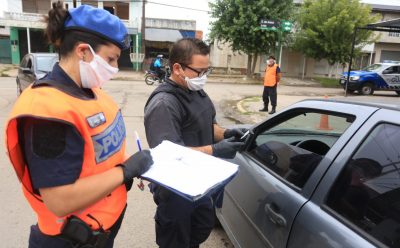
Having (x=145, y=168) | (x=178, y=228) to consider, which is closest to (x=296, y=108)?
(x=178, y=228)

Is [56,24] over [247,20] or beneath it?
beneath

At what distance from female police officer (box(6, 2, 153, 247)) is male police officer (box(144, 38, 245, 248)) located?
0.41 metres

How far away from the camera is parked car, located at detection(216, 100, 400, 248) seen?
1.51 meters

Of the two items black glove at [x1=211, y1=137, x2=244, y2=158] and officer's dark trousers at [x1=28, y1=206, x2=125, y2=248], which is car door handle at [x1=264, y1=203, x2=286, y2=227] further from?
officer's dark trousers at [x1=28, y1=206, x2=125, y2=248]

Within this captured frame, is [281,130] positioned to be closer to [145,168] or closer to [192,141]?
[192,141]

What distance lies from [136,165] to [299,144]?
1.66 meters

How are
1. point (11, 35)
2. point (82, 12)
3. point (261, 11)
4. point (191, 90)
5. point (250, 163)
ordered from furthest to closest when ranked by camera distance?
point (11, 35)
point (261, 11)
point (250, 163)
point (191, 90)
point (82, 12)

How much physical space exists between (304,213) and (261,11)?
2038 cm

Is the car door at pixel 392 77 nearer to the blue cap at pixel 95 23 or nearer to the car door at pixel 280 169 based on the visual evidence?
the car door at pixel 280 169

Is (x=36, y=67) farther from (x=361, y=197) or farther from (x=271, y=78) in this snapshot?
(x=361, y=197)

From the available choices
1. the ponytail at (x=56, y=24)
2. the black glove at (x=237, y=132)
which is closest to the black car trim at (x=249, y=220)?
the black glove at (x=237, y=132)

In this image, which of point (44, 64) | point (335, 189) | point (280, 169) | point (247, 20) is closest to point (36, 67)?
point (44, 64)

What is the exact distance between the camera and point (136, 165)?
1.50 m

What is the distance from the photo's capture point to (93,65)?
150cm
